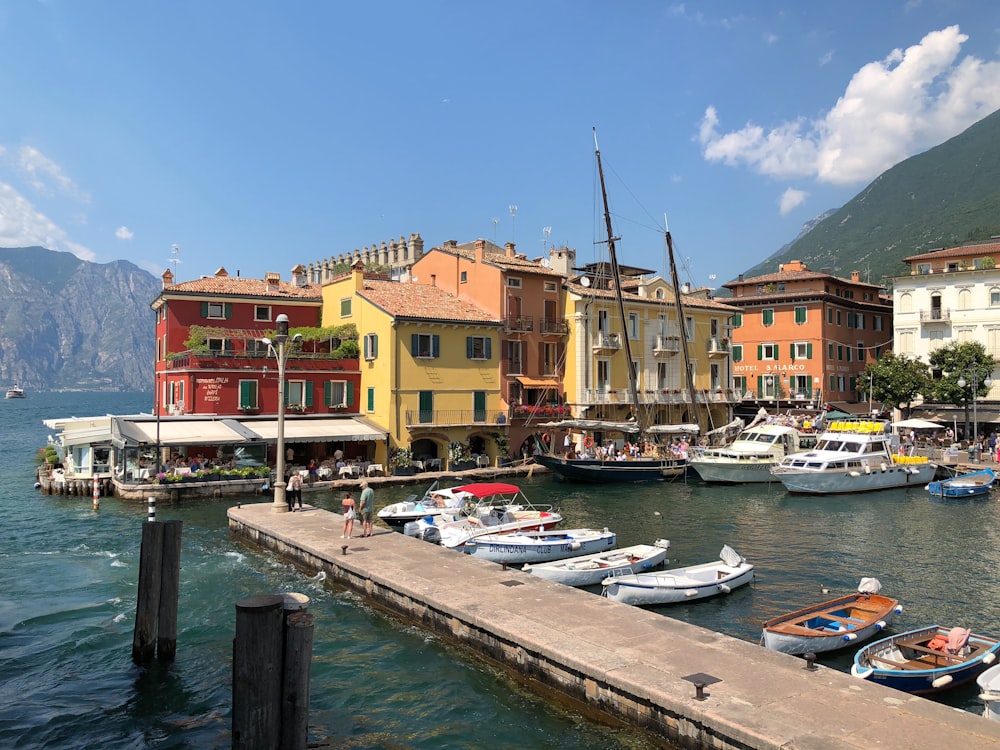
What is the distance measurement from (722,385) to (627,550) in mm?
37488

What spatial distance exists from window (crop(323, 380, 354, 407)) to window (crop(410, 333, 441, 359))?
4.82 meters

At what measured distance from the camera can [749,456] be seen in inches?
1742

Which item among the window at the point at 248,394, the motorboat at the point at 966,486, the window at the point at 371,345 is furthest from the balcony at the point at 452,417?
the motorboat at the point at 966,486

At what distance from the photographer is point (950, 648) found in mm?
14211

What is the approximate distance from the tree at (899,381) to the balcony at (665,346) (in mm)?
16759

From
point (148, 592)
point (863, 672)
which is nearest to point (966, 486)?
point (863, 672)

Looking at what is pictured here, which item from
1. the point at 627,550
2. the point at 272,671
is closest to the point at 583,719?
the point at 272,671

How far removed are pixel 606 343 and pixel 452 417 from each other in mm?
11978

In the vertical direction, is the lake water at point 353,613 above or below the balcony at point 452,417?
below

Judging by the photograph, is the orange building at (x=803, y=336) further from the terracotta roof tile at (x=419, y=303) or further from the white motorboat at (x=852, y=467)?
the terracotta roof tile at (x=419, y=303)

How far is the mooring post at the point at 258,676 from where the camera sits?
32.0ft

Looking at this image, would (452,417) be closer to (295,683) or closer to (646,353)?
(646,353)

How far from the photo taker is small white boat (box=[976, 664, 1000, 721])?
1131 cm

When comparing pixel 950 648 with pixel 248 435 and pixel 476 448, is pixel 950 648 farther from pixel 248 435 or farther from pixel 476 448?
pixel 476 448
